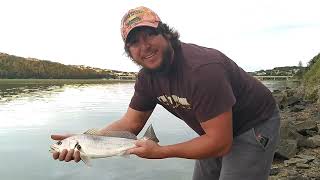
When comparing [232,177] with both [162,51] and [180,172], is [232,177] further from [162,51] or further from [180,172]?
[180,172]

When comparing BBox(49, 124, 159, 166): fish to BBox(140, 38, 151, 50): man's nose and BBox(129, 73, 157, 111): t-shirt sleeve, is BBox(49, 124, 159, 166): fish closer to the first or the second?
BBox(129, 73, 157, 111): t-shirt sleeve

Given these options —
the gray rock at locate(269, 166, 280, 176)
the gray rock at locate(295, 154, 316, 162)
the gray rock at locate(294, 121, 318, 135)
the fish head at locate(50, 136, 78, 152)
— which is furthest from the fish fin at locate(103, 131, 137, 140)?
the gray rock at locate(294, 121, 318, 135)

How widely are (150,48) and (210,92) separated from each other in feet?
2.21

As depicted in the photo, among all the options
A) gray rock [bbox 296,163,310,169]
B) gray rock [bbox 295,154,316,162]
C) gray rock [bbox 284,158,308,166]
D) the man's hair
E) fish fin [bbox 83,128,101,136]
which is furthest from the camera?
gray rock [bbox 295,154,316,162]

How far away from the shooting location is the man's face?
4320 mm

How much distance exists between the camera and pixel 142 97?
531cm

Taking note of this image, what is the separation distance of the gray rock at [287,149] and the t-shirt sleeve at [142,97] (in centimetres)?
872

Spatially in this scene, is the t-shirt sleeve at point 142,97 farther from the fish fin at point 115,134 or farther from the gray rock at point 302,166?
the gray rock at point 302,166

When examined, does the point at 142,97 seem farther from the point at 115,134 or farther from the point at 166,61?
the point at 166,61

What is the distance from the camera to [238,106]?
4.79 m

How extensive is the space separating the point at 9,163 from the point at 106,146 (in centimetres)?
1206

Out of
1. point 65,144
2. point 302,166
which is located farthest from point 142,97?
point 302,166

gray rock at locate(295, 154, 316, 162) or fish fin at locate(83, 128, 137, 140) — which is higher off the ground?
fish fin at locate(83, 128, 137, 140)

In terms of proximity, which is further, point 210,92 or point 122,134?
point 122,134
